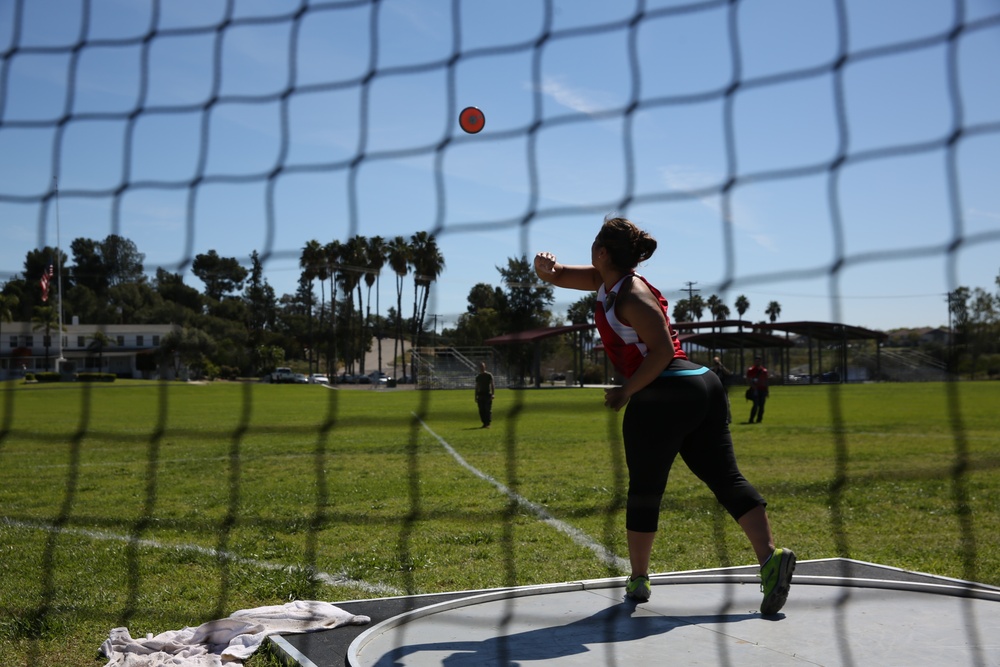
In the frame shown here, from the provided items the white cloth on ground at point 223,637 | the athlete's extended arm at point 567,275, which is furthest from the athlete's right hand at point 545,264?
the white cloth on ground at point 223,637

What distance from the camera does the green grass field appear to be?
4594 millimetres

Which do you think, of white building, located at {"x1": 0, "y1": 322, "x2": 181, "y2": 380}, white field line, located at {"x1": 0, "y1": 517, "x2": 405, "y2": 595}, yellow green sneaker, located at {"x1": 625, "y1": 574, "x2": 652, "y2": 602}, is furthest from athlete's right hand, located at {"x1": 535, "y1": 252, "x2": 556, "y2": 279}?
white building, located at {"x1": 0, "y1": 322, "x2": 181, "y2": 380}

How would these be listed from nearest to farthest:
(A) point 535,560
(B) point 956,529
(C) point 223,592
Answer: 1. (C) point 223,592
2. (A) point 535,560
3. (B) point 956,529

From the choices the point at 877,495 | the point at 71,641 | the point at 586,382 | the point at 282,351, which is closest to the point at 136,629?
the point at 71,641

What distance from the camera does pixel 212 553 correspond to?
5.56 metres

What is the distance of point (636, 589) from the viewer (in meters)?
4.05

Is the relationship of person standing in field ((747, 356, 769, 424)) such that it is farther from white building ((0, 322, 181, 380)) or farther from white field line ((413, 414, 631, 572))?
white building ((0, 322, 181, 380))

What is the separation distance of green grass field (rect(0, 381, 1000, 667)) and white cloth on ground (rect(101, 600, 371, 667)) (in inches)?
5.6

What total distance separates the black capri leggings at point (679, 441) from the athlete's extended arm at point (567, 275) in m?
0.56

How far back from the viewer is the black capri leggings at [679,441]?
3.59 metres

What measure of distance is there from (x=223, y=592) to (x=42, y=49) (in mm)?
3020

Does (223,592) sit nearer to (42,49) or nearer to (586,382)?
(42,49)

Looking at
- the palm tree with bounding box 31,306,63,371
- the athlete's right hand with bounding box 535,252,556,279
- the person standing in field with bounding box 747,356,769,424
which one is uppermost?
the palm tree with bounding box 31,306,63,371

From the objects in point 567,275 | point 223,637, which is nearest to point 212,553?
point 223,637
